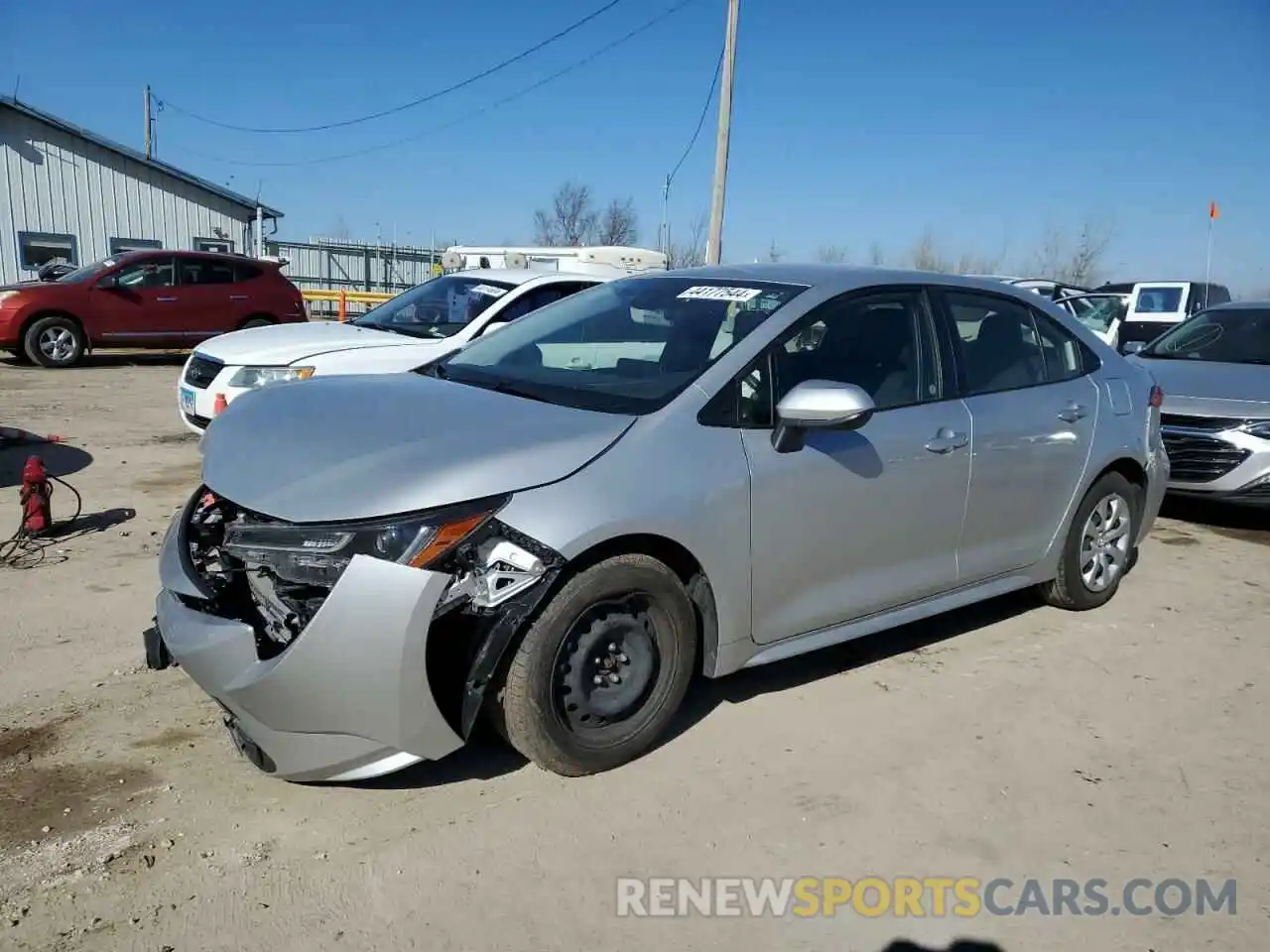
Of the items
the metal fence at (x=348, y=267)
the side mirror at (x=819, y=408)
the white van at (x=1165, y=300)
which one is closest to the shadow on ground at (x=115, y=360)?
the metal fence at (x=348, y=267)

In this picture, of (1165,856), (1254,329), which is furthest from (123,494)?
(1254,329)

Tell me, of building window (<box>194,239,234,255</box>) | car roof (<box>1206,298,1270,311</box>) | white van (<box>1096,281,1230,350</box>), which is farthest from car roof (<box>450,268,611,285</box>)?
building window (<box>194,239,234,255</box>)

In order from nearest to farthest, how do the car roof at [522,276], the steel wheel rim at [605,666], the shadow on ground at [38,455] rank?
1. the steel wheel rim at [605,666]
2. the shadow on ground at [38,455]
3. the car roof at [522,276]

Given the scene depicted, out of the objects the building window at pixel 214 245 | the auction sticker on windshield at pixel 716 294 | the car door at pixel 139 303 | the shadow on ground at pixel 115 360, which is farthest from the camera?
the building window at pixel 214 245

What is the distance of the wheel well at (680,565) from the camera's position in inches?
122

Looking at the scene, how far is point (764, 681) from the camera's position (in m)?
4.18

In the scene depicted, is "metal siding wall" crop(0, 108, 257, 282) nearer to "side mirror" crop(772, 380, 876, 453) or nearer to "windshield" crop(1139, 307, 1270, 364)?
"windshield" crop(1139, 307, 1270, 364)

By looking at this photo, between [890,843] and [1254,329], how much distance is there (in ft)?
23.8

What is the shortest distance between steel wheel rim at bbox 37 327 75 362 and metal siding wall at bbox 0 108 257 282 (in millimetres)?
9371

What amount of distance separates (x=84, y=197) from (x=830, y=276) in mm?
23256

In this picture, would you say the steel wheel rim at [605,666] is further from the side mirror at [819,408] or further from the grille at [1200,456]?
the grille at [1200,456]

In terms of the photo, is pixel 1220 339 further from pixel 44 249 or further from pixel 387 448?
pixel 44 249

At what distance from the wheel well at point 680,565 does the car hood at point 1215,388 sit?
17.4ft

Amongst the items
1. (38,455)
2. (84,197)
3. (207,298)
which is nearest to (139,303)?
(207,298)
